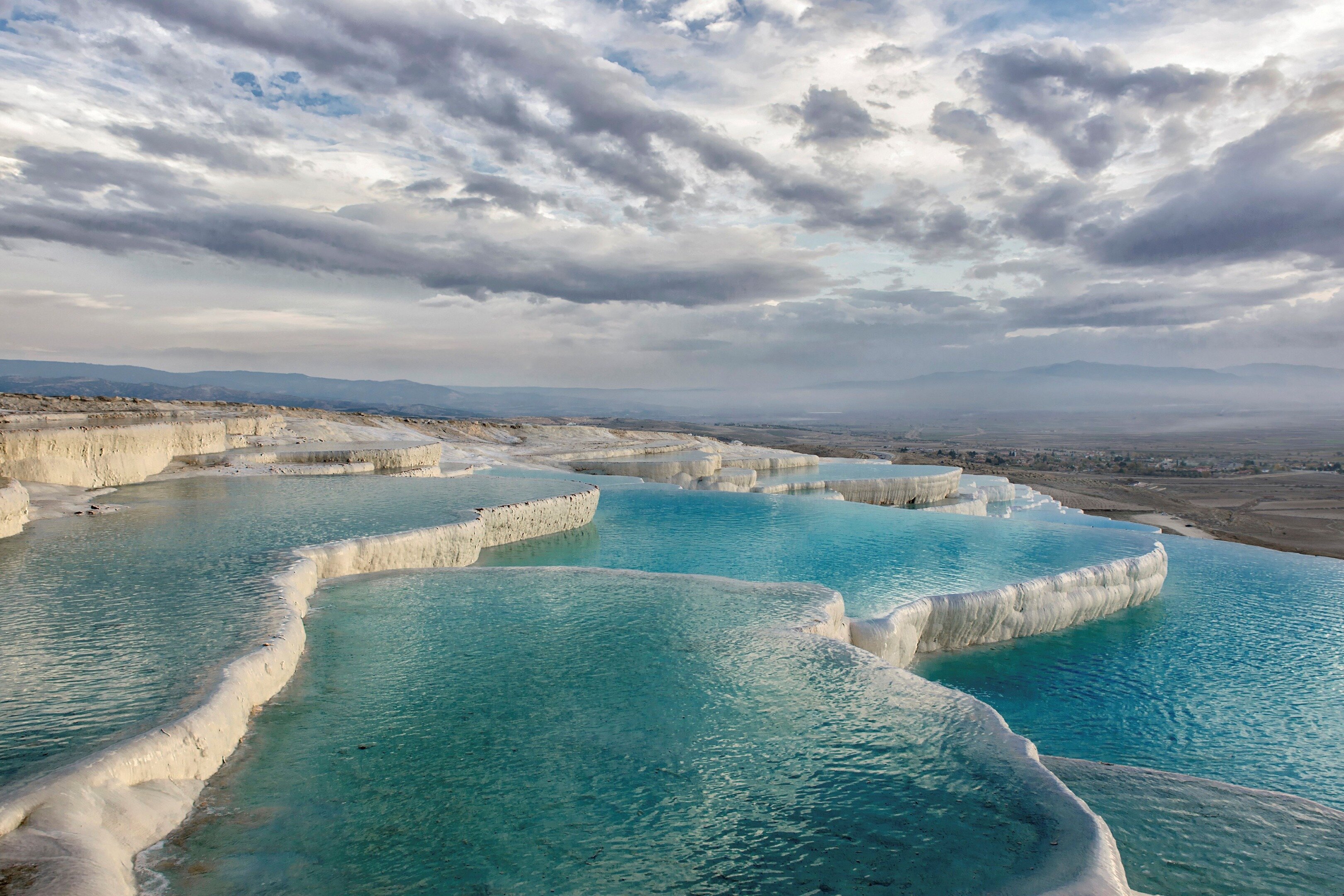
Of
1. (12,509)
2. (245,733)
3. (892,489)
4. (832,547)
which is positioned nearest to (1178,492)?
(892,489)

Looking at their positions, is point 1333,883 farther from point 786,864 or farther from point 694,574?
point 694,574

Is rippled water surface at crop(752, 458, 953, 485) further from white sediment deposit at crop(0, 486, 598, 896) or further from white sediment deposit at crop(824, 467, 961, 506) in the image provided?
white sediment deposit at crop(0, 486, 598, 896)

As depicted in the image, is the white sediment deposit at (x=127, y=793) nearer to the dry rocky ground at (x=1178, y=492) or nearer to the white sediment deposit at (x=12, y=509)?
the white sediment deposit at (x=12, y=509)

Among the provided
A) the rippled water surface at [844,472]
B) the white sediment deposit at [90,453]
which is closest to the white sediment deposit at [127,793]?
the white sediment deposit at [90,453]

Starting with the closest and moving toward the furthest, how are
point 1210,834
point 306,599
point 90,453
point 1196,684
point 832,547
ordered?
1. point 1210,834
2. point 306,599
3. point 1196,684
4. point 832,547
5. point 90,453

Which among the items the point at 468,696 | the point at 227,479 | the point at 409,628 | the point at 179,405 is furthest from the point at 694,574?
the point at 179,405

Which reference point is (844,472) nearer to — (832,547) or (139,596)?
(832,547)

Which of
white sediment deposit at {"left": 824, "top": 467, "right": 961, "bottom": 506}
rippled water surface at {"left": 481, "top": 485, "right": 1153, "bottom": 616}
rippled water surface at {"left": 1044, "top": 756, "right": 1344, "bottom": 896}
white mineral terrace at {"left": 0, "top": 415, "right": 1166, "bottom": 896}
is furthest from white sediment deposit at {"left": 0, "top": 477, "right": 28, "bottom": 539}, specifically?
white sediment deposit at {"left": 824, "top": 467, "right": 961, "bottom": 506}
